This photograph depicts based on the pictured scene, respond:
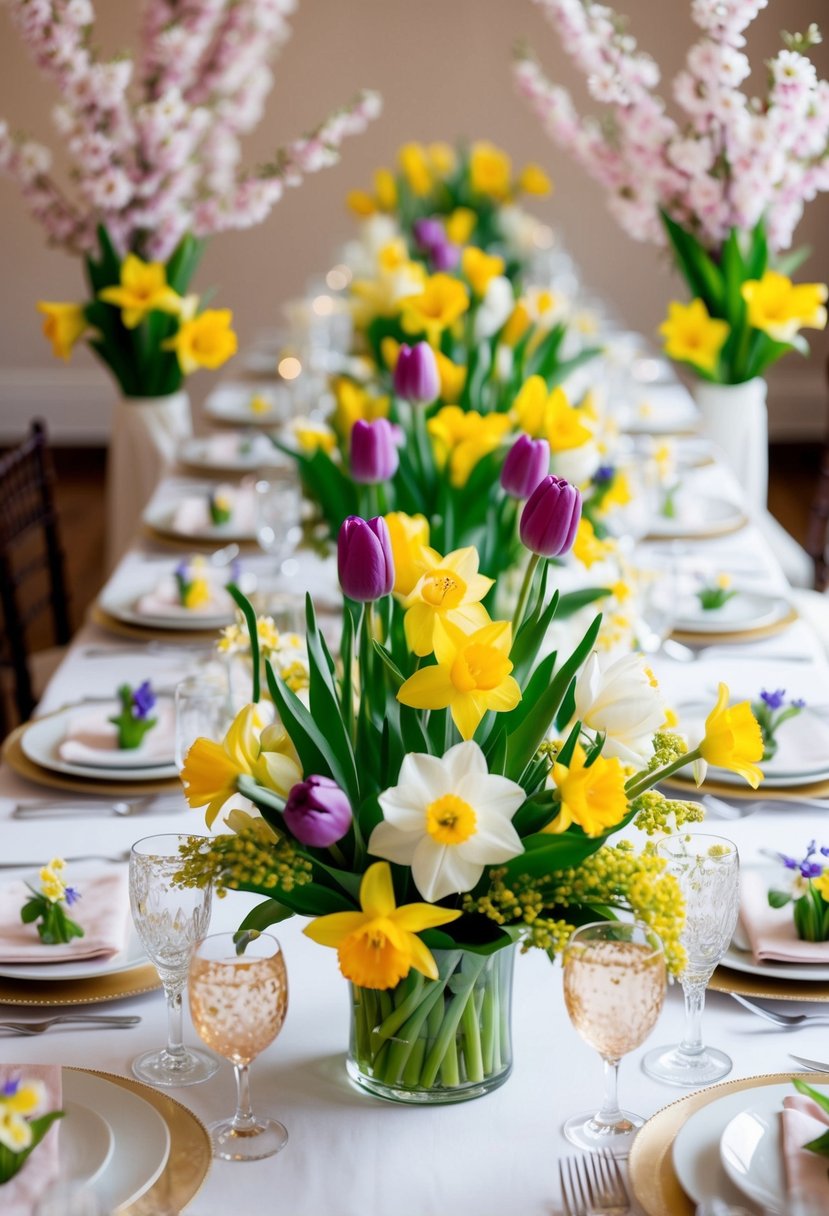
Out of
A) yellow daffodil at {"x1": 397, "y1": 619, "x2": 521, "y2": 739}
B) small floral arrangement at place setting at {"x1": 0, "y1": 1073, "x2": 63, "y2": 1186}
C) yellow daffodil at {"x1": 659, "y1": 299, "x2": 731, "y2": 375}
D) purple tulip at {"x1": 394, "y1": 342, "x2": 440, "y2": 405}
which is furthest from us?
yellow daffodil at {"x1": 659, "y1": 299, "x2": 731, "y2": 375}

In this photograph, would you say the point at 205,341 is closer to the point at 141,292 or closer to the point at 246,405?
the point at 141,292

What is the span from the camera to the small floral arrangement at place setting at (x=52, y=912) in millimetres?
1352

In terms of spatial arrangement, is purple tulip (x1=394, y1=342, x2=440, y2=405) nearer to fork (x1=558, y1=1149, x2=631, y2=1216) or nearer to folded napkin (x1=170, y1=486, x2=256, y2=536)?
folded napkin (x1=170, y1=486, x2=256, y2=536)

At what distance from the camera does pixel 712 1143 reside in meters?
1.06

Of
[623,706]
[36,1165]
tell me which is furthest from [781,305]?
[36,1165]

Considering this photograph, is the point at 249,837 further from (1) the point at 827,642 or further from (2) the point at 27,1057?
(1) the point at 827,642

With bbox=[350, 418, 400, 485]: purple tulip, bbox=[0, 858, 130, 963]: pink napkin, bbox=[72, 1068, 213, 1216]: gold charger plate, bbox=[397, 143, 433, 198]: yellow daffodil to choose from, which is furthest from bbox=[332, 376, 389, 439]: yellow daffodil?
bbox=[397, 143, 433, 198]: yellow daffodil

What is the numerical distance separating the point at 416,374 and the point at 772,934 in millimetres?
979

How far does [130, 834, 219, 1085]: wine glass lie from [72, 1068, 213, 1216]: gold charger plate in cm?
6

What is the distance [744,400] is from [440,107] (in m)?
4.31

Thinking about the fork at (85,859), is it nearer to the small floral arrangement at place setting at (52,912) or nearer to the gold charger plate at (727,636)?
the small floral arrangement at place setting at (52,912)

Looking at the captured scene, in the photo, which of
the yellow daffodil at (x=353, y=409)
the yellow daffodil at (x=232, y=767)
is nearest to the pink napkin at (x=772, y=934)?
the yellow daffodil at (x=232, y=767)

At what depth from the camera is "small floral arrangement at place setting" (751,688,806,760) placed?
1765 mm

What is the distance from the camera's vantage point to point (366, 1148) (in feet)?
3.67
